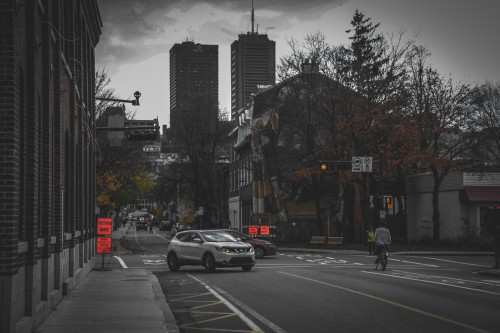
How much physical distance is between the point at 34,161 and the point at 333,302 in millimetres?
7021

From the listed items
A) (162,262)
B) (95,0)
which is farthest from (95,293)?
(162,262)

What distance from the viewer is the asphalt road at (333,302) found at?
11094 millimetres

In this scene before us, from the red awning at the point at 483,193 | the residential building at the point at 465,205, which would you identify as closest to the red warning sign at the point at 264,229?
the residential building at the point at 465,205

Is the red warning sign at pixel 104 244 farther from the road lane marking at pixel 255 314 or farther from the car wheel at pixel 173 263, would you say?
the road lane marking at pixel 255 314

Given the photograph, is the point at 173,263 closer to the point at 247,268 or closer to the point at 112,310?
the point at 247,268

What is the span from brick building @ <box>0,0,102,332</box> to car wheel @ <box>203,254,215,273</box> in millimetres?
5369

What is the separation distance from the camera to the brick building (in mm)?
8789

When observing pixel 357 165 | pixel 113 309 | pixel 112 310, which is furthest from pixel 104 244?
pixel 357 165

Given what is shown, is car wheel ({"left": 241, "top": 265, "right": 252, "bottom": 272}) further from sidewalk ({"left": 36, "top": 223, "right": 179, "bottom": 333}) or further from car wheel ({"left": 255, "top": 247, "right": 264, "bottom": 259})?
car wheel ({"left": 255, "top": 247, "right": 264, "bottom": 259})

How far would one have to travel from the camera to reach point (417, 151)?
42844 mm

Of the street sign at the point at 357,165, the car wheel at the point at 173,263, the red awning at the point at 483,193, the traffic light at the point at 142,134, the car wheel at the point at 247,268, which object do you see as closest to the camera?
the car wheel at the point at 247,268

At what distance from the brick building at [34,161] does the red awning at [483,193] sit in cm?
2893

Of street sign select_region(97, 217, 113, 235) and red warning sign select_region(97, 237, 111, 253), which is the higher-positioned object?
street sign select_region(97, 217, 113, 235)

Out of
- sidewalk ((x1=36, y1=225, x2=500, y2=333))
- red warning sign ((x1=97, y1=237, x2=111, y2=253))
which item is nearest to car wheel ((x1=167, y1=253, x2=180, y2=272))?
red warning sign ((x1=97, y1=237, x2=111, y2=253))
